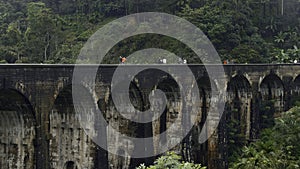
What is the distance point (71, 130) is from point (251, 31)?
27.7 m

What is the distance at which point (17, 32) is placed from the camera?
33750 mm

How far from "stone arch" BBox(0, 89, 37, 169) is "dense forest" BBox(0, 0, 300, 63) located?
52.5ft

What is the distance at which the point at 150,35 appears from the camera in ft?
114

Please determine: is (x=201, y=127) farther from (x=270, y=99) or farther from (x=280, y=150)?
(x=270, y=99)

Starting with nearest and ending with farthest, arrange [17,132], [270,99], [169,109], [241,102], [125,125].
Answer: [17,132] < [125,125] < [169,109] < [241,102] < [270,99]

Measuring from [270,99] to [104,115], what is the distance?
14.1 m

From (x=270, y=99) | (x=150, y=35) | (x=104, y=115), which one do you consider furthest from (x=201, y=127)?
(x=150, y=35)

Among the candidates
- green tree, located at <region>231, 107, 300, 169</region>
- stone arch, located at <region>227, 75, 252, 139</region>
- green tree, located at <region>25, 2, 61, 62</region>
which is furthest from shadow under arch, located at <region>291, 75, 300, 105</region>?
green tree, located at <region>25, 2, 61, 62</region>

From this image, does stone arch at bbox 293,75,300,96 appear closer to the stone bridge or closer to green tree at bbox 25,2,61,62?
the stone bridge

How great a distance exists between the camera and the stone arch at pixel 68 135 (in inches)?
532

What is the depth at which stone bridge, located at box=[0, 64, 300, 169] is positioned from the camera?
1202cm

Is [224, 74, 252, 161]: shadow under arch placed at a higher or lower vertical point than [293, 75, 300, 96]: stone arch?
lower

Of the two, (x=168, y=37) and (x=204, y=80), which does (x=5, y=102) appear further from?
(x=168, y=37)

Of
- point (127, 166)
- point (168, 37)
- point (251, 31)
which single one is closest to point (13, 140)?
point (127, 166)
